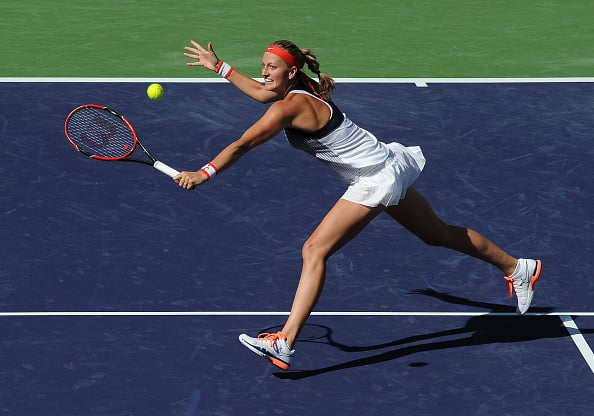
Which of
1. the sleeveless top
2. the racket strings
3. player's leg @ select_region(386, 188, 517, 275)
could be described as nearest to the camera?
the sleeveless top

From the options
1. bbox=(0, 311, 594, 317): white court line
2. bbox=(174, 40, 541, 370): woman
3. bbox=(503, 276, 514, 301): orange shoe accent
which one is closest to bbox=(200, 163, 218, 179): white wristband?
bbox=(174, 40, 541, 370): woman

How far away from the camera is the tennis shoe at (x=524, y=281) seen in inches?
355

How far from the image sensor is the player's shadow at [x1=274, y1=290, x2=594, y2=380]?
854 centimetres

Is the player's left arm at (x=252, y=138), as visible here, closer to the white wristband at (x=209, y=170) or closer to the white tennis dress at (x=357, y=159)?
the white wristband at (x=209, y=170)

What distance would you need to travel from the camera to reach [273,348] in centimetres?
806

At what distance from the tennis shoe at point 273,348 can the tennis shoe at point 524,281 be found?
6.12ft

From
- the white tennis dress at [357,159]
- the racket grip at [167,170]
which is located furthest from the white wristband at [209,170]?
the white tennis dress at [357,159]
